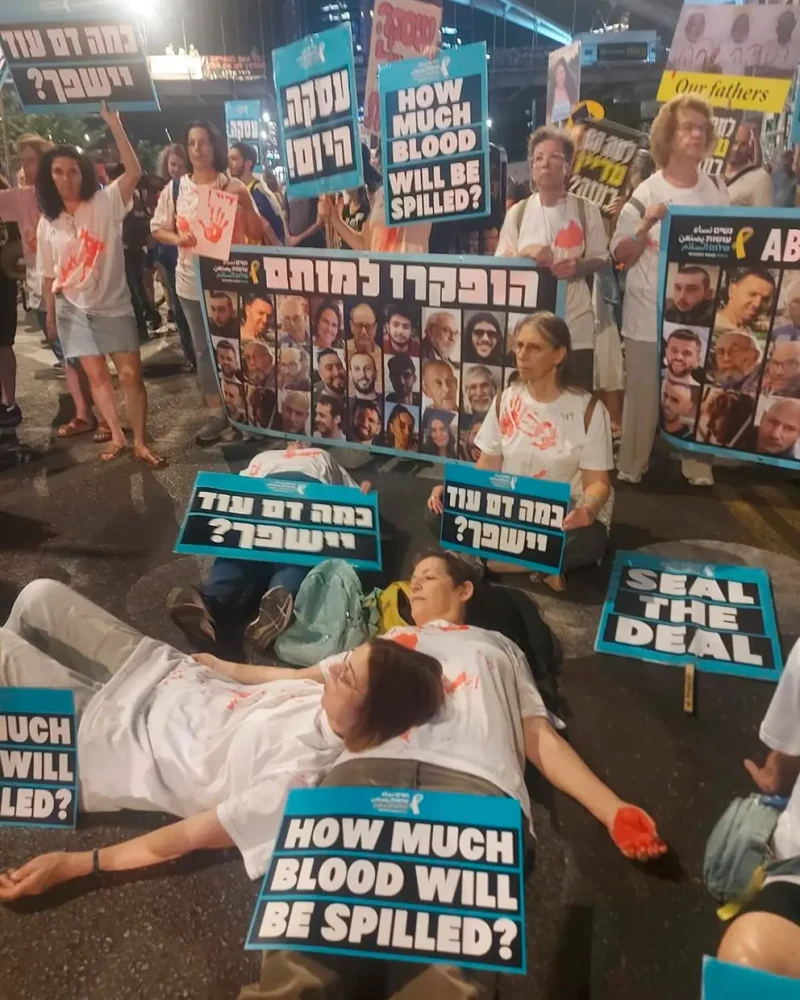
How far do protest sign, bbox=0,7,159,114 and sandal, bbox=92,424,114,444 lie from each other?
1.92 metres

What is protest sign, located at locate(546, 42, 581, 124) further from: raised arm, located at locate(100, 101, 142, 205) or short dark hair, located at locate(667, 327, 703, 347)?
raised arm, located at locate(100, 101, 142, 205)

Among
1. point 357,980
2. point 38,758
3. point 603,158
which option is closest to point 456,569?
point 357,980

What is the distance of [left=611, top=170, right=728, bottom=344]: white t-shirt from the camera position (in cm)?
348

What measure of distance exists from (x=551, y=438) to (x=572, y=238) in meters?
1.14

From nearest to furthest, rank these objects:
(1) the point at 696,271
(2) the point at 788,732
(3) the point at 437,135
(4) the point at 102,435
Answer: (2) the point at 788,732 < (3) the point at 437,135 < (1) the point at 696,271 < (4) the point at 102,435

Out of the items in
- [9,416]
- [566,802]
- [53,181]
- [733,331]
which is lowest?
[566,802]

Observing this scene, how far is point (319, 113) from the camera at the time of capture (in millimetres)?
3588

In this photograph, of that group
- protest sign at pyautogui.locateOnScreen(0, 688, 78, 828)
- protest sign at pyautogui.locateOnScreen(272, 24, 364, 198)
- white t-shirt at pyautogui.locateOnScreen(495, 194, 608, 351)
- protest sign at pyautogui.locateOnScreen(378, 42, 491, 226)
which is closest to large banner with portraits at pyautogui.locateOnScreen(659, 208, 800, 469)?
white t-shirt at pyautogui.locateOnScreen(495, 194, 608, 351)

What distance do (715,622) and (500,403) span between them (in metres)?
1.21

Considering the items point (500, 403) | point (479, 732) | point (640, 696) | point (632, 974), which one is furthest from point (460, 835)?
point (500, 403)

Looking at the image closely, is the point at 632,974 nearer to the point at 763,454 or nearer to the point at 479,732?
the point at 479,732

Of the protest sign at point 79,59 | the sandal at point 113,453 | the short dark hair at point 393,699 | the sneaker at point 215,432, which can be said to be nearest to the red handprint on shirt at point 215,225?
the protest sign at point 79,59

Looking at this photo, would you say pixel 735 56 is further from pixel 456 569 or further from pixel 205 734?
pixel 205 734

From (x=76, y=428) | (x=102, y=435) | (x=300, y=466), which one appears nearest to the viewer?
(x=300, y=466)
